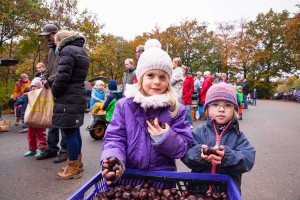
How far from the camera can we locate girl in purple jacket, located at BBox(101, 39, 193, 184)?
176cm

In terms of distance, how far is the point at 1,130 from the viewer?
779 centimetres

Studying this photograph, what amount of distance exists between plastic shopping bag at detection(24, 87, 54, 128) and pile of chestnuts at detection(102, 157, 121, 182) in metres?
3.34

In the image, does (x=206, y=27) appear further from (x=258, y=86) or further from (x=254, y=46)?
(x=258, y=86)

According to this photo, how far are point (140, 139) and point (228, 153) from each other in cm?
61

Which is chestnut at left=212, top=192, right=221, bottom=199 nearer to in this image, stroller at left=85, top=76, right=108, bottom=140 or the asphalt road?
the asphalt road

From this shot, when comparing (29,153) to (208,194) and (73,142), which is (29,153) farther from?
(208,194)

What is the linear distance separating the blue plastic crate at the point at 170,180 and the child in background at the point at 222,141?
0.13 meters

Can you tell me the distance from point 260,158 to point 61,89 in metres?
4.05

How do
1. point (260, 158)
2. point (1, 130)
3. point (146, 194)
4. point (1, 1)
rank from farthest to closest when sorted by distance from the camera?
point (1, 1)
point (1, 130)
point (260, 158)
point (146, 194)

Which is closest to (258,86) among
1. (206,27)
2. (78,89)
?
(206,27)

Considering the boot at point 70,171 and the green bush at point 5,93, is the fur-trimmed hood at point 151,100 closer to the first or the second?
the boot at point 70,171

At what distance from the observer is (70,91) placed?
3781 mm

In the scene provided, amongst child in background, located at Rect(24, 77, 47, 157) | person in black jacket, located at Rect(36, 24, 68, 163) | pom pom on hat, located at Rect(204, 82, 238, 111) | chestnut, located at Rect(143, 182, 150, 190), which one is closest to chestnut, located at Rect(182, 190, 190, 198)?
chestnut, located at Rect(143, 182, 150, 190)

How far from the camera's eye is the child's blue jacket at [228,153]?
1702 mm
